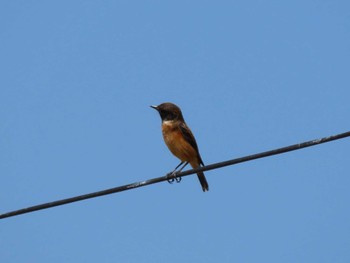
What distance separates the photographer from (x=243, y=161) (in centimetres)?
823

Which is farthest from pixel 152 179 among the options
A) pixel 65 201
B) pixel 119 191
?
pixel 65 201

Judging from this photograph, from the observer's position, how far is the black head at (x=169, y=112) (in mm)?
13250

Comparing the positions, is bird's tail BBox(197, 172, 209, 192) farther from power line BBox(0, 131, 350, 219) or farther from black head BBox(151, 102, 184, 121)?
power line BBox(0, 131, 350, 219)

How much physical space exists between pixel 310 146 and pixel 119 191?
235 cm

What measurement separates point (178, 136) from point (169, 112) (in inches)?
23.6

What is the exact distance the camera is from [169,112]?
1327cm

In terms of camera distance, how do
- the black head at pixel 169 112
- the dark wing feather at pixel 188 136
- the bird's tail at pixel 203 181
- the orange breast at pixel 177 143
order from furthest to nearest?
the bird's tail at pixel 203 181 → the black head at pixel 169 112 → the dark wing feather at pixel 188 136 → the orange breast at pixel 177 143

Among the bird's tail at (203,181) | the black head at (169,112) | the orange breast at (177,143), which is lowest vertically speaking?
the bird's tail at (203,181)

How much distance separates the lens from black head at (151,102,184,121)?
1325cm

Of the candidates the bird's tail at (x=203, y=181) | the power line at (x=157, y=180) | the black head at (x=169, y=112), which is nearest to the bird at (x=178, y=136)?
the black head at (x=169, y=112)

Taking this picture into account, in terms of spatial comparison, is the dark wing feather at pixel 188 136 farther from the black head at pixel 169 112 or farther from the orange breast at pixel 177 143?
the black head at pixel 169 112

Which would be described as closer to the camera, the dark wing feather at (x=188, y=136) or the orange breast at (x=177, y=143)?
the orange breast at (x=177, y=143)

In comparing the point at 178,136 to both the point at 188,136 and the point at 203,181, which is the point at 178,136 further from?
the point at 203,181

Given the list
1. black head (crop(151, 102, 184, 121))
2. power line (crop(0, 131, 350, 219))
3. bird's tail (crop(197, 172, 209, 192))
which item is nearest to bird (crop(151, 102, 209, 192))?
black head (crop(151, 102, 184, 121))
